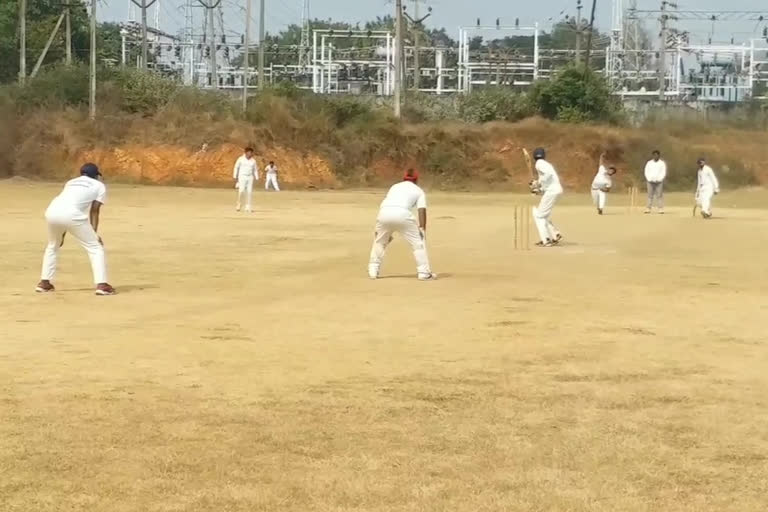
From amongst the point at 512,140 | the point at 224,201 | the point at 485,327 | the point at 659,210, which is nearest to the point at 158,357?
the point at 485,327

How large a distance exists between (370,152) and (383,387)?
52755 mm

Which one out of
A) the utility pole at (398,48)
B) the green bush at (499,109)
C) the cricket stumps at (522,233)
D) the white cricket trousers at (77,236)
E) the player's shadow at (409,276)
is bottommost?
the player's shadow at (409,276)

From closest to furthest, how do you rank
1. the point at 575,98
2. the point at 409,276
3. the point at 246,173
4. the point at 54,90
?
the point at 409,276, the point at 246,173, the point at 54,90, the point at 575,98

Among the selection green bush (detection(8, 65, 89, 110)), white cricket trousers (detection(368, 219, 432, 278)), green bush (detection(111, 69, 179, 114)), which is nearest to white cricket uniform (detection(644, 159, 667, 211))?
white cricket trousers (detection(368, 219, 432, 278))

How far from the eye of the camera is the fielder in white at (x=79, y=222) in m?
14.1

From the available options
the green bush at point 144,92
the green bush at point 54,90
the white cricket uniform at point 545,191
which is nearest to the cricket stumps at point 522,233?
the white cricket uniform at point 545,191

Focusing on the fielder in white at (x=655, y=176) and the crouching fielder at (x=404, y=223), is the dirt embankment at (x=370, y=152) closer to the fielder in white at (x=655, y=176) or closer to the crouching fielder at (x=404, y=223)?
the fielder in white at (x=655, y=176)

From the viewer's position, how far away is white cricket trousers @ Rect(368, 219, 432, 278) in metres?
16.0

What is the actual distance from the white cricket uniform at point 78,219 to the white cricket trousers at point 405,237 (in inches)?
145

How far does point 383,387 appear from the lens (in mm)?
9031

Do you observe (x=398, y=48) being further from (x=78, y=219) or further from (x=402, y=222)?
(x=78, y=219)

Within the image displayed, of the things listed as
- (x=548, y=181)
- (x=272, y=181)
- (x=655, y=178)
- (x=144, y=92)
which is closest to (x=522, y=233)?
(x=548, y=181)

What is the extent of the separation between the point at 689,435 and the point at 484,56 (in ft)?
296

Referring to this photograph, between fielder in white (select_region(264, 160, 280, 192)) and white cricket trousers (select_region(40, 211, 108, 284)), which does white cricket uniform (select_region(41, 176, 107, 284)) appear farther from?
fielder in white (select_region(264, 160, 280, 192))
